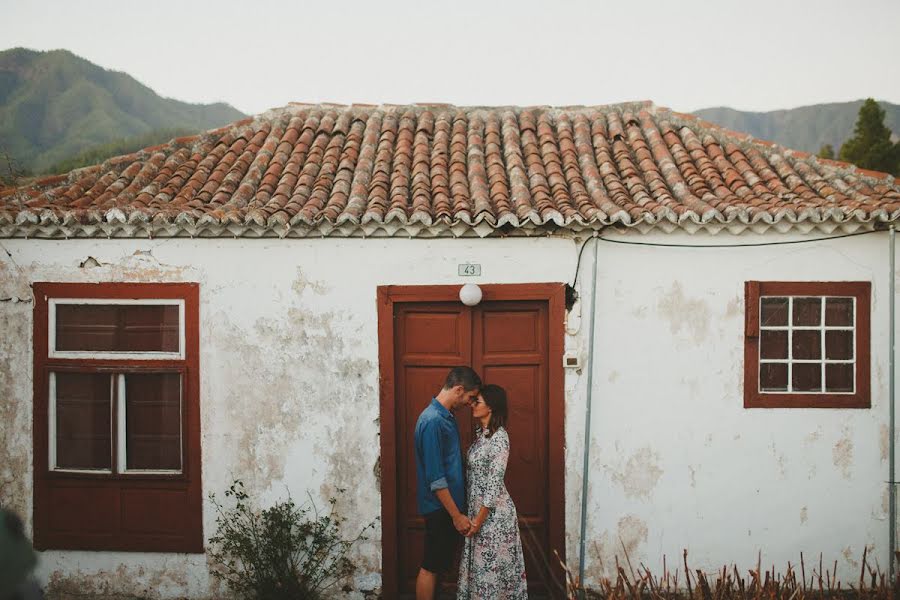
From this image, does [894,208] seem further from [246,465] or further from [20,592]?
[20,592]

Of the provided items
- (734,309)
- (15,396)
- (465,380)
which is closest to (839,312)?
(734,309)

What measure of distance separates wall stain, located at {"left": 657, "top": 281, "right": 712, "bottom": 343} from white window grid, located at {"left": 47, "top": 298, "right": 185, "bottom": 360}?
4.54 m

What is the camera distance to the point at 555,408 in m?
6.45

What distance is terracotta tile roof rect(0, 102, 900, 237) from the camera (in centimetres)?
615

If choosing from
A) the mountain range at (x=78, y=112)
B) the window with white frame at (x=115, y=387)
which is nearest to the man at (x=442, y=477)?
the window with white frame at (x=115, y=387)

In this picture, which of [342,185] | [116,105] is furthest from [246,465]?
[116,105]

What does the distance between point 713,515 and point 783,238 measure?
267cm

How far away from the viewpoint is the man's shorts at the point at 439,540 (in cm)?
537

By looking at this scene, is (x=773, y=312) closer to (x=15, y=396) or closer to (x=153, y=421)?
(x=153, y=421)

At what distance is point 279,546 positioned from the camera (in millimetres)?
6297

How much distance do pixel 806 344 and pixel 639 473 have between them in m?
2.01

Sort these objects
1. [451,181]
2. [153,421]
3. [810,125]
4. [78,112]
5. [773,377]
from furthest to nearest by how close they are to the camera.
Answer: [810,125]
[78,112]
[451,181]
[153,421]
[773,377]

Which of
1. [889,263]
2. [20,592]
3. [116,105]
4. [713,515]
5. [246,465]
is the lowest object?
[713,515]

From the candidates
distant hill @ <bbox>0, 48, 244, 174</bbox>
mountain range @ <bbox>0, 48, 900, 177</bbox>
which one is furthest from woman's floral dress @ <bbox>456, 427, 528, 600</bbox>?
distant hill @ <bbox>0, 48, 244, 174</bbox>
